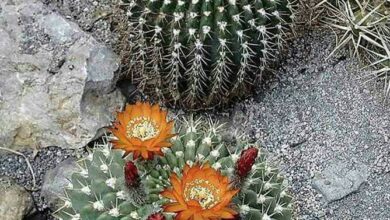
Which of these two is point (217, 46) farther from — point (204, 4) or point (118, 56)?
point (118, 56)

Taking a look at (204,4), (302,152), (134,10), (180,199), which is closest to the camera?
Answer: (180,199)

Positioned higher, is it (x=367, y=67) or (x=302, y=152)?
(x=367, y=67)

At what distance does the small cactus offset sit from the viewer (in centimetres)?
255

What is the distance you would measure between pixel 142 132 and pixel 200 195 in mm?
357

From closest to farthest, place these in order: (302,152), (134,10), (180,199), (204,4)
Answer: (180,199) → (204,4) → (134,10) → (302,152)

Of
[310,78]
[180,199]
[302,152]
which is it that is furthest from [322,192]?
[180,199]

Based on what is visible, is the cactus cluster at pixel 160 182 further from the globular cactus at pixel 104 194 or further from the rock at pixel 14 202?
the rock at pixel 14 202

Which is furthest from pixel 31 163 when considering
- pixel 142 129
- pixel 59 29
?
pixel 142 129

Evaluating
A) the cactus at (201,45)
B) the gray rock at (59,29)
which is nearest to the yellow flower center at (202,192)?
the cactus at (201,45)

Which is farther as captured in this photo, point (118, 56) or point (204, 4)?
point (118, 56)

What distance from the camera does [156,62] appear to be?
3.64 metres

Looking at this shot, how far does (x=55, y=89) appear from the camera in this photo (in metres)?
3.81

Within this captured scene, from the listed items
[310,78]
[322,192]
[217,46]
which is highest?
[217,46]

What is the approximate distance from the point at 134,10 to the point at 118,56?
15.2 inches
